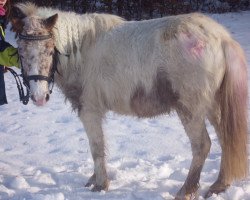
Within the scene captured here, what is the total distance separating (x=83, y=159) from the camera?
4594mm

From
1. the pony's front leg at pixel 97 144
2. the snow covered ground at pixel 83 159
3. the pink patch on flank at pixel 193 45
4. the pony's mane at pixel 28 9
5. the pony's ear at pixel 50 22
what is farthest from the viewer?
the pony's front leg at pixel 97 144

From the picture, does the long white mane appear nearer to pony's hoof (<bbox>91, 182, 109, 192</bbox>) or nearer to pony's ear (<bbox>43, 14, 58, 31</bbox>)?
pony's ear (<bbox>43, 14, 58, 31</bbox>)

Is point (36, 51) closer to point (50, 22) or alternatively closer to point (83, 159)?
point (50, 22)

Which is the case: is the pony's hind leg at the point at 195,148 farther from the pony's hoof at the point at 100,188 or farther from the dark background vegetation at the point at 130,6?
the dark background vegetation at the point at 130,6

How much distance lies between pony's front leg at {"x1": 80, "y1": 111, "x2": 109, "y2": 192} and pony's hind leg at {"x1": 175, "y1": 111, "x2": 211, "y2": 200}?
0.81 m

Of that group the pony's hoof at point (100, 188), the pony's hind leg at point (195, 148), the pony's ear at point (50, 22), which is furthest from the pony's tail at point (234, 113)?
the pony's ear at point (50, 22)

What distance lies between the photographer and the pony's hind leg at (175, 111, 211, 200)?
3395 millimetres

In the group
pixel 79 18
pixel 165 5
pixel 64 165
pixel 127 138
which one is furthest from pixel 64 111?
pixel 165 5

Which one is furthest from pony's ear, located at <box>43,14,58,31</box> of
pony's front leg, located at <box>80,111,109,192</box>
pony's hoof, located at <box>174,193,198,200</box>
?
pony's hoof, located at <box>174,193,198,200</box>

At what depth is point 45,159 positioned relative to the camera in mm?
4609

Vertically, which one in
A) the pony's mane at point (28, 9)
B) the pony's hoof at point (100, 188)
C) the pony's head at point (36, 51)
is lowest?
the pony's hoof at point (100, 188)

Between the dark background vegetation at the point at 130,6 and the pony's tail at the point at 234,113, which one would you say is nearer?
the pony's tail at the point at 234,113

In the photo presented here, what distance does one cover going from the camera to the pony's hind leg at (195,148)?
11.1 feet

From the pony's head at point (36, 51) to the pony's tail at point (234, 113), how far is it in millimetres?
1560
